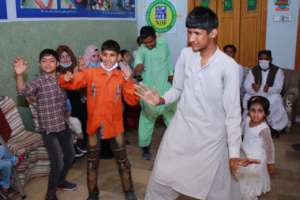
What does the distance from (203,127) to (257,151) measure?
1321 millimetres

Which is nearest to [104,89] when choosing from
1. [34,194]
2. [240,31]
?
[34,194]

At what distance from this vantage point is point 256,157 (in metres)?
3.42

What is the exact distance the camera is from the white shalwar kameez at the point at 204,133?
223 centimetres

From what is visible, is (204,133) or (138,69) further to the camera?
(138,69)

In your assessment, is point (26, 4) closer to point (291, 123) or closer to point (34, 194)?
point (34, 194)

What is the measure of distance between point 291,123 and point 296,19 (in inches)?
69.4

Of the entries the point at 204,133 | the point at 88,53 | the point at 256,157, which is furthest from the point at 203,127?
the point at 88,53

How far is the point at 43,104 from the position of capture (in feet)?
→ 10.4

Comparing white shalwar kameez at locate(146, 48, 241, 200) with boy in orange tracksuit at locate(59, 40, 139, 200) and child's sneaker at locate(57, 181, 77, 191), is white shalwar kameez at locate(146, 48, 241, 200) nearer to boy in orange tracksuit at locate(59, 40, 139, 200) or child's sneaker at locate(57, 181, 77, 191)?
boy in orange tracksuit at locate(59, 40, 139, 200)

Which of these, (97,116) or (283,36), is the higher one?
(283,36)

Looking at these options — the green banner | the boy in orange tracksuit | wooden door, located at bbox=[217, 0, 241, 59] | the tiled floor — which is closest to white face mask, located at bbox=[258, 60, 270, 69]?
wooden door, located at bbox=[217, 0, 241, 59]

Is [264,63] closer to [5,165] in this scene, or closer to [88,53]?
[88,53]

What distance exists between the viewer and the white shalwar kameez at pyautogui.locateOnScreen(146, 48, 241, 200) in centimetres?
223

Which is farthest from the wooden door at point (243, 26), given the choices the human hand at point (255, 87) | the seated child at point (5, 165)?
the seated child at point (5, 165)
